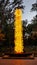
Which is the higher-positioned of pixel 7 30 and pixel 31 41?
pixel 7 30

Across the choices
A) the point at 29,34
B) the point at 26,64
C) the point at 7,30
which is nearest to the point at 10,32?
the point at 7,30

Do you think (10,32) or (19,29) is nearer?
(19,29)

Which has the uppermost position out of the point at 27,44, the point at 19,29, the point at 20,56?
the point at 19,29

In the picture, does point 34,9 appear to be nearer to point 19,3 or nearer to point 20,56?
point 19,3

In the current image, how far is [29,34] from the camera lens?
14898 mm

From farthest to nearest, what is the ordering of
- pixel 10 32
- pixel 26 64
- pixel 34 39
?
pixel 34 39 → pixel 10 32 → pixel 26 64

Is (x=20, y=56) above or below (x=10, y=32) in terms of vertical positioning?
above

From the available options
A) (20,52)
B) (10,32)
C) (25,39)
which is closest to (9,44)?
(10,32)

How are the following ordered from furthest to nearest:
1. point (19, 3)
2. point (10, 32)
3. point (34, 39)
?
point (19, 3) < point (34, 39) < point (10, 32)

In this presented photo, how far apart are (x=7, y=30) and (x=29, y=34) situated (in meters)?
2.85

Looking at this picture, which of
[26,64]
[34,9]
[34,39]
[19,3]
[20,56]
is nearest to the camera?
[26,64]

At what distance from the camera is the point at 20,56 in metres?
4.50

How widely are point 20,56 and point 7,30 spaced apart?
802cm

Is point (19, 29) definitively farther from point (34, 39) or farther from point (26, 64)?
point (34, 39)
